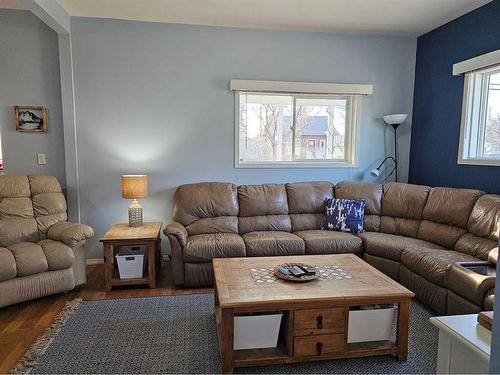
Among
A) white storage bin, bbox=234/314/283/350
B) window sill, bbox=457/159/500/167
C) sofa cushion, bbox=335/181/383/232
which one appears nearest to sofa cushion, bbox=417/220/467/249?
sofa cushion, bbox=335/181/383/232

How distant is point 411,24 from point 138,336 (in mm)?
4176

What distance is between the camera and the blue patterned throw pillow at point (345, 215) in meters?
3.47

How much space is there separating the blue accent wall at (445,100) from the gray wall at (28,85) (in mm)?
4303

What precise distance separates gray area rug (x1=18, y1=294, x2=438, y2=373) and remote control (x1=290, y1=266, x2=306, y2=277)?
53 centimetres

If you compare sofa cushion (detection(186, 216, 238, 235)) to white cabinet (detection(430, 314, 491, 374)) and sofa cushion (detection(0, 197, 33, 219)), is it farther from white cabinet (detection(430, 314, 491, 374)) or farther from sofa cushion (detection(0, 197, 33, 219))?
white cabinet (detection(430, 314, 491, 374))

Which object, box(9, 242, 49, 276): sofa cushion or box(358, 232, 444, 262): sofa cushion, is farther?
box(358, 232, 444, 262): sofa cushion

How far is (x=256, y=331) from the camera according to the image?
1.91 m

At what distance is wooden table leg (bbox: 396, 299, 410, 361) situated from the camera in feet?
6.44

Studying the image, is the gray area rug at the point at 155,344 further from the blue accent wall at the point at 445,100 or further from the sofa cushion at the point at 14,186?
the blue accent wall at the point at 445,100

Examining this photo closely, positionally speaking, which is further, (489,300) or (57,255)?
(57,255)

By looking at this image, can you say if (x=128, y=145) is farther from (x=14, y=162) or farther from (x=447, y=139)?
(x=447, y=139)

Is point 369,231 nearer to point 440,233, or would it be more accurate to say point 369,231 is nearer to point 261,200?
point 440,233

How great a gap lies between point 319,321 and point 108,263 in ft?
6.63

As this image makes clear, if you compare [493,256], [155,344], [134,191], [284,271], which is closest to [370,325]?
[284,271]
